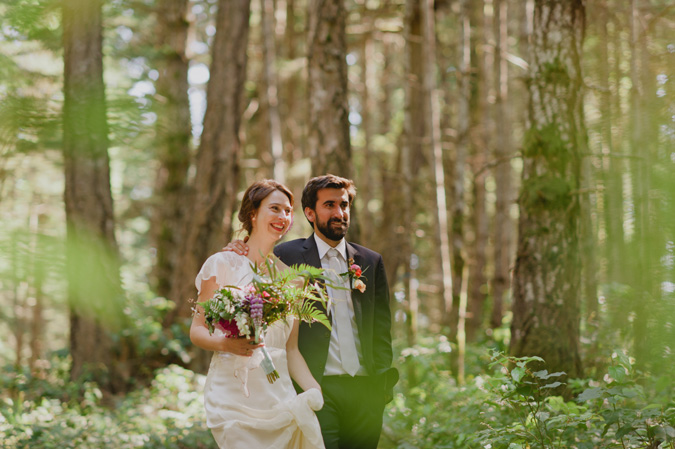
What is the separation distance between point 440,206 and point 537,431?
20.7ft

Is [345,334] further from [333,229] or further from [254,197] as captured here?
[254,197]

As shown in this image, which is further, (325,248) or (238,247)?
(325,248)

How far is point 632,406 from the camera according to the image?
16.4ft

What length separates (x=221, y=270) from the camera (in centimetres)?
380

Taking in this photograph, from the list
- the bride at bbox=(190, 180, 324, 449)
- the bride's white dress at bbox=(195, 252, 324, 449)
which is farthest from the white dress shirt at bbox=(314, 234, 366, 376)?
the bride's white dress at bbox=(195, 252, 324, 449)

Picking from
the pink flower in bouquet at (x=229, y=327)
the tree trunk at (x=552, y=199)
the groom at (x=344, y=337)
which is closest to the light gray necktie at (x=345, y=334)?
the groom at (x=344, y=337)

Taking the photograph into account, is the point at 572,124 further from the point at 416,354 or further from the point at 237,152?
the point at 237,152

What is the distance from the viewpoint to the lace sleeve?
12.4ft

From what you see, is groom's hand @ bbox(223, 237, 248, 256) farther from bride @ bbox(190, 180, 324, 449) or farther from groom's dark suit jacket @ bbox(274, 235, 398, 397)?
groom's dark suit jacket @ bbox(274, 235, 398, 397)

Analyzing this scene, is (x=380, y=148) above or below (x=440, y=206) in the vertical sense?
above

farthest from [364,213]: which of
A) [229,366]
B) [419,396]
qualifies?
[229,366]

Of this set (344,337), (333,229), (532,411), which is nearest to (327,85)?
(333,229)

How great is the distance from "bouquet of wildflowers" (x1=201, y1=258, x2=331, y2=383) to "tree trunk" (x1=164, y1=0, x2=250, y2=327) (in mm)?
7642

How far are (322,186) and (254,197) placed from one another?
1.94ft
